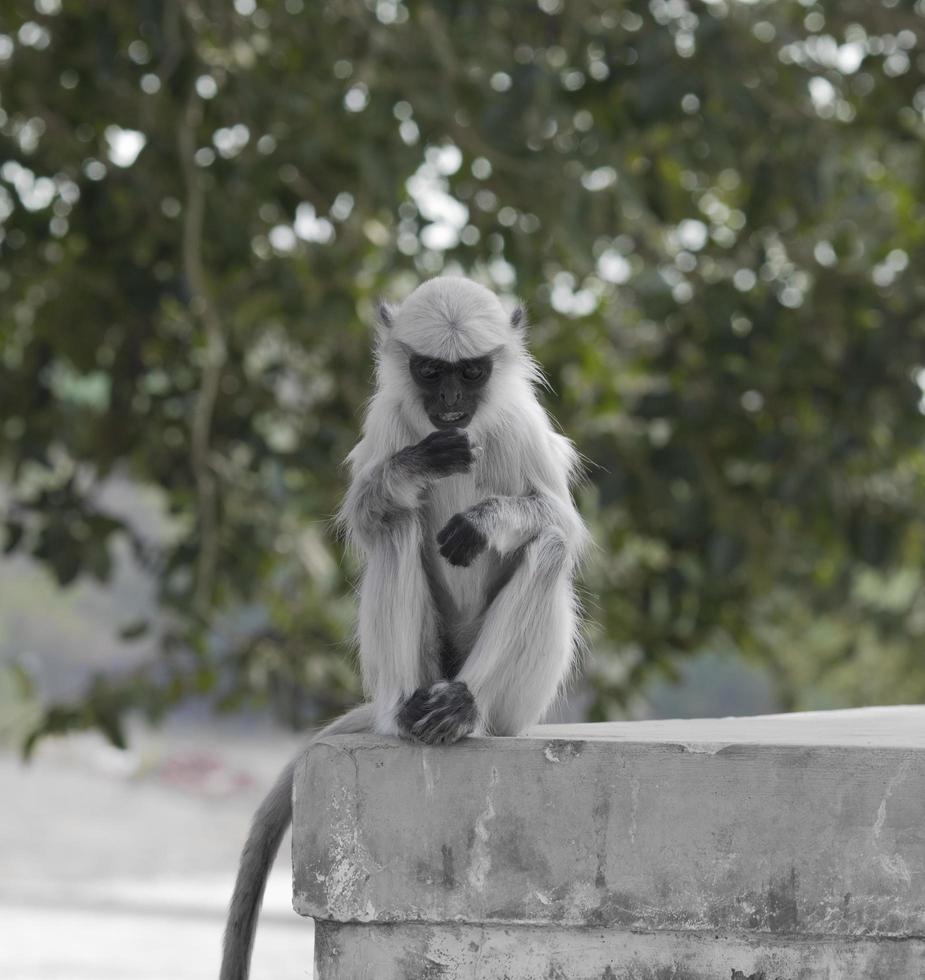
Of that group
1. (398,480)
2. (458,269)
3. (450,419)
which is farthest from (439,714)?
(458,269)

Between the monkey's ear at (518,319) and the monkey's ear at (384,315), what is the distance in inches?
10.9

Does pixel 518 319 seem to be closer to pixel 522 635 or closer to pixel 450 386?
pixel 450 386

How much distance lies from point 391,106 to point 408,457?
3.03 meters

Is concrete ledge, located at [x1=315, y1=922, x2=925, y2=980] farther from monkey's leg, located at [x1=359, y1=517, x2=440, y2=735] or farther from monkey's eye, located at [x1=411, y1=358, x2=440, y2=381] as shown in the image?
monkey's eye, located at [x1=411, y1=358, x2=440, y2=381]

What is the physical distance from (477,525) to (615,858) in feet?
2.32

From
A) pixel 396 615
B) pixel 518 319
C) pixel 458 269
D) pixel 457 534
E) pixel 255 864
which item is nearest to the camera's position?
pixel 457 534

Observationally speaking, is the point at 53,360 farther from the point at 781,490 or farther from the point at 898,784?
the point at 898,784

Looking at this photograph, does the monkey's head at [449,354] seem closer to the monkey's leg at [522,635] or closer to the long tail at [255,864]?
the monkey's leg at [522,635]

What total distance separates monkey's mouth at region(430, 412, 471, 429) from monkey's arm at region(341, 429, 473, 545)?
0.08 metres

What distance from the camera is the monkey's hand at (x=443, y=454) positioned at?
10.4ft

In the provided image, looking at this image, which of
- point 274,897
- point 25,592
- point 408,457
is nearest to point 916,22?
point 408,457

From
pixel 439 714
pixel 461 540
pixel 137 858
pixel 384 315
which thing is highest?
pixel 384 315

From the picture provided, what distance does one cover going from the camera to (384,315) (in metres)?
3.69

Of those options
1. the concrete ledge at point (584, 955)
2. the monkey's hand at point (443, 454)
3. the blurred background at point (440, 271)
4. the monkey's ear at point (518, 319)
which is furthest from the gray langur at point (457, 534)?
the blurred background at point (440, 271)
